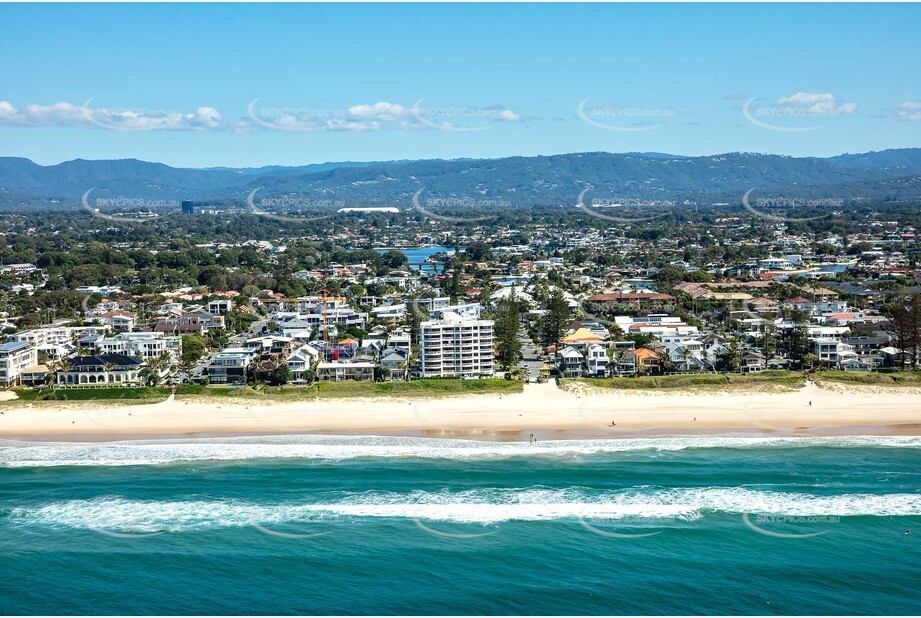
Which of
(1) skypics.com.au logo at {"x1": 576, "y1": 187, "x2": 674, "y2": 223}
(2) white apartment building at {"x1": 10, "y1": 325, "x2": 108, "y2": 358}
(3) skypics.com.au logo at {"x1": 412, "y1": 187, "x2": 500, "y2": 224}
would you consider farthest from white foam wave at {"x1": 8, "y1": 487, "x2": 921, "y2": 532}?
(3) skypics.com.au logo at {"x1": 412, "y1": 187, "x2": 500, "y2": 224}

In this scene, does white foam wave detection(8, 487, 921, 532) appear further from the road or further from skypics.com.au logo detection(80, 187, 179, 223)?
skypics.com.au logo detection(80, 187, 179, 223)

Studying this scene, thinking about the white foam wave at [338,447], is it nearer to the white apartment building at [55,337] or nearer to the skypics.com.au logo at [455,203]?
the white apartment building at [55,337]

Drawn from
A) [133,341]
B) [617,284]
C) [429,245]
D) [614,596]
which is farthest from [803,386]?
[429,245]

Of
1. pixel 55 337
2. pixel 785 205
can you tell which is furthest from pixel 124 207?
pixel 55 337

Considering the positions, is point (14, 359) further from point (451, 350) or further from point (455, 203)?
point (455, 203)

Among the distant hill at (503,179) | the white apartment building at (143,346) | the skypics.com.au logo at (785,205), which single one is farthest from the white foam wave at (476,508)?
the distant hill at (503,179)

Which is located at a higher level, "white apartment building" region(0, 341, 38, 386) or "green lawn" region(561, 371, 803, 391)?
"white apartment building" region(0, 341, 38, 386)
